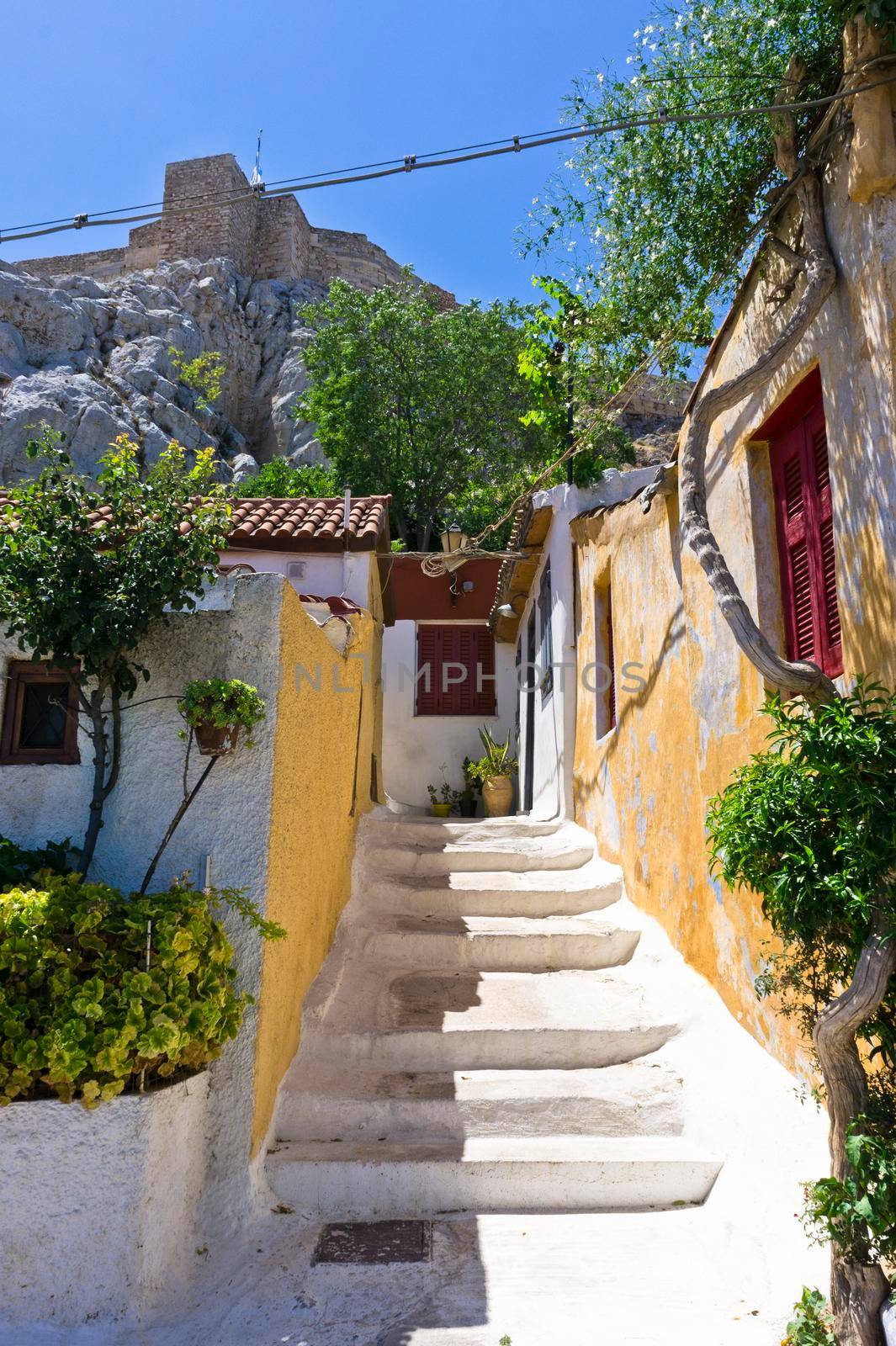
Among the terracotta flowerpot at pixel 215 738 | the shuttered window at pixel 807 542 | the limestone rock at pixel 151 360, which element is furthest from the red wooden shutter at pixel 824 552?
the limestone rock at pixel 151 360

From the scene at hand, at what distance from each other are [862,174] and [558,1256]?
4413 millimetres

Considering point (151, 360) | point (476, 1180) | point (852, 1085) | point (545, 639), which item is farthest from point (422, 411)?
point (852, 1085)

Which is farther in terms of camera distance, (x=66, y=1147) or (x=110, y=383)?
(x=110, y=383)

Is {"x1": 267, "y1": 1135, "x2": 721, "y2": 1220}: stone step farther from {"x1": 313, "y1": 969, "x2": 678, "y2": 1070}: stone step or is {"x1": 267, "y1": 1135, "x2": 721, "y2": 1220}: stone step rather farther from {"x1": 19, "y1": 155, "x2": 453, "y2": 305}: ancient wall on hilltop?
{"x1": 19, "y1": 155, "x2": 453, "y2": 305}: ancient wall on hilltop

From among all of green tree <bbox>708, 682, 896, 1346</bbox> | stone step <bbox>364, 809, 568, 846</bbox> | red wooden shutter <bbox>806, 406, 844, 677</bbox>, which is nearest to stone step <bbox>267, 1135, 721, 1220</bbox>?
green tree <bbox>708, 682, 896, 1346</bbox>

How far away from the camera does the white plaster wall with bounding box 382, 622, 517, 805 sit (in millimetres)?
16281

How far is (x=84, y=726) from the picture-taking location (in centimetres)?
423

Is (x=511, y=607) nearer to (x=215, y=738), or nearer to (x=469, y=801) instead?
(x=469, y=801)

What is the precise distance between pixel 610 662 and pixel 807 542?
423 centimetres

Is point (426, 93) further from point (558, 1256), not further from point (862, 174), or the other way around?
point (558, 1256)

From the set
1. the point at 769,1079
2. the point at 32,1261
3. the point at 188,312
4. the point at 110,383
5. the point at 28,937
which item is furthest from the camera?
the point at 188,312

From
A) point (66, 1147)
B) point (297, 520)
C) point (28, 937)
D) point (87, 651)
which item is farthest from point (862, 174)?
point (297, 520)

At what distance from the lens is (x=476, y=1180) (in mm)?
4020

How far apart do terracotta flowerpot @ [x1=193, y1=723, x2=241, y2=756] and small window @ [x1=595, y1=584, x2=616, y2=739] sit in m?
4.62
